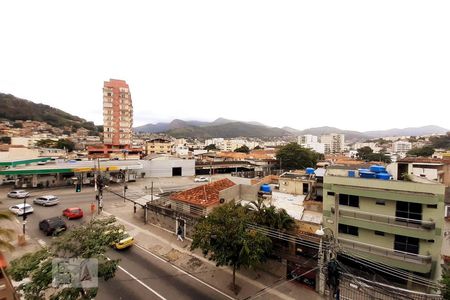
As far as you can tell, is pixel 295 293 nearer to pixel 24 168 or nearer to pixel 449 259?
pixel 449 259

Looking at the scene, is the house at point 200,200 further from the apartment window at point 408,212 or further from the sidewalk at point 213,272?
the apartment window at point 408,212

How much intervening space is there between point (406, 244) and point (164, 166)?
4525 cm

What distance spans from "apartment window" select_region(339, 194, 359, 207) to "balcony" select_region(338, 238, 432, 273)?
2.64 meters

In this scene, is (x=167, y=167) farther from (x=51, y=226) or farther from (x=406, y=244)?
(x=406, y=244)

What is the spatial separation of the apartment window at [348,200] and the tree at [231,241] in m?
7.03

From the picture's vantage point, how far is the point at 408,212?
15.1 meters

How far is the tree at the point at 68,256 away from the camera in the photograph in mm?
8766

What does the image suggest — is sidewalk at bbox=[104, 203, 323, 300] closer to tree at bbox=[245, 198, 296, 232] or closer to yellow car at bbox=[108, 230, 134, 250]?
yellow car at bbox=[108, 230, 134, 250]

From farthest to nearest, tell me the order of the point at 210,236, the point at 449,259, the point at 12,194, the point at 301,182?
the point at 12,194
the point at 301,182
the point at 449,259
the point at 210,236

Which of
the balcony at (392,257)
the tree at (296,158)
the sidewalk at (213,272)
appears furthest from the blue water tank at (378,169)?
the tree at (296,158)

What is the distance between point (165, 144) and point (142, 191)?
56056 millimetres

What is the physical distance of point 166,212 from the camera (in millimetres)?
23125

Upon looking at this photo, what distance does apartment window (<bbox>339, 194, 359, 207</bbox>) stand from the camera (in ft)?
55.6

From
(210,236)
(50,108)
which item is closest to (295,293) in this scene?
(210,236)
